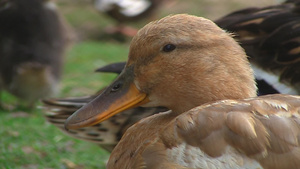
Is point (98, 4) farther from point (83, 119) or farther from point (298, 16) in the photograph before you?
point (83, 119)

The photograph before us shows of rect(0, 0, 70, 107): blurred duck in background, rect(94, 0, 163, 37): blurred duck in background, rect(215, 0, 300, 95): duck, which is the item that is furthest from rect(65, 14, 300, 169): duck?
rect(94, 0, 163, 37): blurred duck in background

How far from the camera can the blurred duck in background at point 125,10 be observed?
1015 centimetres

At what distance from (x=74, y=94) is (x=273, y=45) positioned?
9.77ft

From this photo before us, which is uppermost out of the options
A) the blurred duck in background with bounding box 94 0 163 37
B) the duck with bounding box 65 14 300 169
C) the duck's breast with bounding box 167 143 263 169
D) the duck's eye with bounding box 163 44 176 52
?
the duck's eye with bounding box 163 44 176 52

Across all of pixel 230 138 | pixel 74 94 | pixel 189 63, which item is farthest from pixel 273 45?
pixel 74 94

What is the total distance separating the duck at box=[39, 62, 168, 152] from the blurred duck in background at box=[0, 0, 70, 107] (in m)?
1.85

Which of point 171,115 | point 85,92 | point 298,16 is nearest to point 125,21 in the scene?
A: point 85,92

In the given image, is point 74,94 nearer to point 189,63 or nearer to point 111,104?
point 111,104

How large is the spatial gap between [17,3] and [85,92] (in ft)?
3.65

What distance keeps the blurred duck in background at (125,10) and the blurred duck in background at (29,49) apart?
14.4 ft

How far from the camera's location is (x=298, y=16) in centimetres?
353

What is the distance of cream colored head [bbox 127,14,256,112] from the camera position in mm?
2719

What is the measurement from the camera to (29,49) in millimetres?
5598

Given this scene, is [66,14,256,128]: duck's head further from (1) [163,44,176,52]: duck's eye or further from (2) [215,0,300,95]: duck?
(2) [215,0,300,95]: duck
